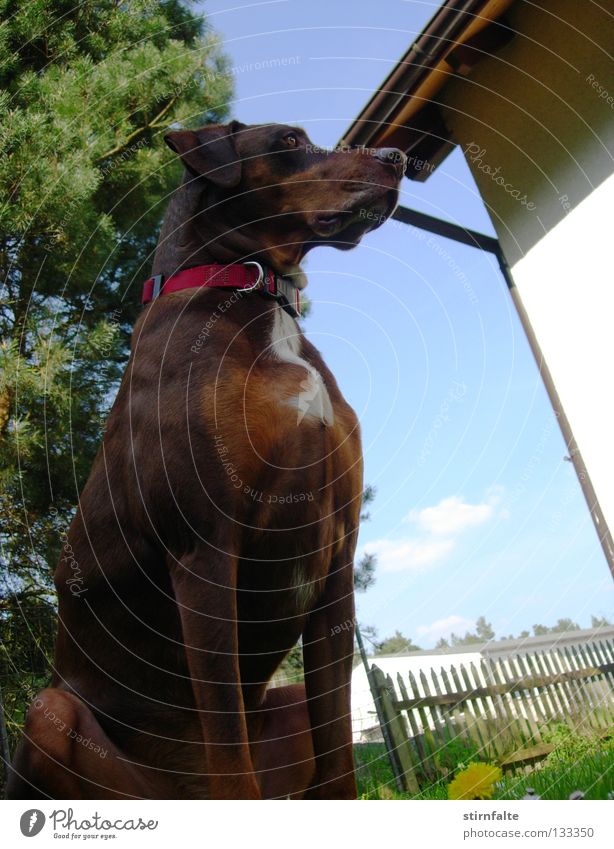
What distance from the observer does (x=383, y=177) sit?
5.39 feet

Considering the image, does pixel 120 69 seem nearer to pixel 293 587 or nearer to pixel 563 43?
pixel 563 43

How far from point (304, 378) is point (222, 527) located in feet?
1.35

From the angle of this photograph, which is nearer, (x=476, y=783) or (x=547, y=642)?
(x=476, y=783)

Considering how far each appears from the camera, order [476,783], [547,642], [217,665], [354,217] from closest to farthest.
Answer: [217,665], [476,783], [354,217], [547,642]

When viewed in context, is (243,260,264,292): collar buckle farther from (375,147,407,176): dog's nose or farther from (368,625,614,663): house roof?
(368,625,614,663): house roof

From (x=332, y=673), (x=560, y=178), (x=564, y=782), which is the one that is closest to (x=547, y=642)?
(x=560, y=178)

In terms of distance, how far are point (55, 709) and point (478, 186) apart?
317 centimetres

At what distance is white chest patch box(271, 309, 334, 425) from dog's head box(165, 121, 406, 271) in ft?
0.55

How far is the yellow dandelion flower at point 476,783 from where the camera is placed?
1.58m

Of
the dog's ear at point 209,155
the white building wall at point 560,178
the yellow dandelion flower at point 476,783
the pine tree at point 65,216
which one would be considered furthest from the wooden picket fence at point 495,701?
the dog's ear at point 209,155

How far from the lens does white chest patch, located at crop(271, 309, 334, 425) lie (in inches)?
62.9

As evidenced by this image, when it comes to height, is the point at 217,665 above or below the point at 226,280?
below

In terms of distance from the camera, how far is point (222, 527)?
1.42 meters

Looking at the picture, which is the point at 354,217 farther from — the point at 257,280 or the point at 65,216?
the point at 65,216
